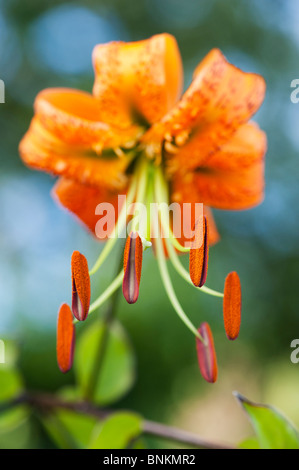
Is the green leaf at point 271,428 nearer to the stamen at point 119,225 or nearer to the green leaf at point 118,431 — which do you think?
the green leaf at point 118,431

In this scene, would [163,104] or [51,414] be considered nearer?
[163,104]

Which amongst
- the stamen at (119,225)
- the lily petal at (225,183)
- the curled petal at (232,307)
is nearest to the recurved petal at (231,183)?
the lily petal at (225,183)

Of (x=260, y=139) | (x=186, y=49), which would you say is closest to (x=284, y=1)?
(x=186, y=49)

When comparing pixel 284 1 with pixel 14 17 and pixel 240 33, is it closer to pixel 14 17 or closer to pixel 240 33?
pixel 240 33

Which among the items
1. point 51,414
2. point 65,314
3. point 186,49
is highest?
point 186,49

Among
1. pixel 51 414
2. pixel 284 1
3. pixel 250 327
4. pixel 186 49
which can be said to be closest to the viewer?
pixel 51 414

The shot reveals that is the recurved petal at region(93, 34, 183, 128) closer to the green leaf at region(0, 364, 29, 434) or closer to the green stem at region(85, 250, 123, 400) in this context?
the green stem at region(85, 250, 123, 400)

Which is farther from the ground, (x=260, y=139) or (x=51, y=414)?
(x=260, y=139)
